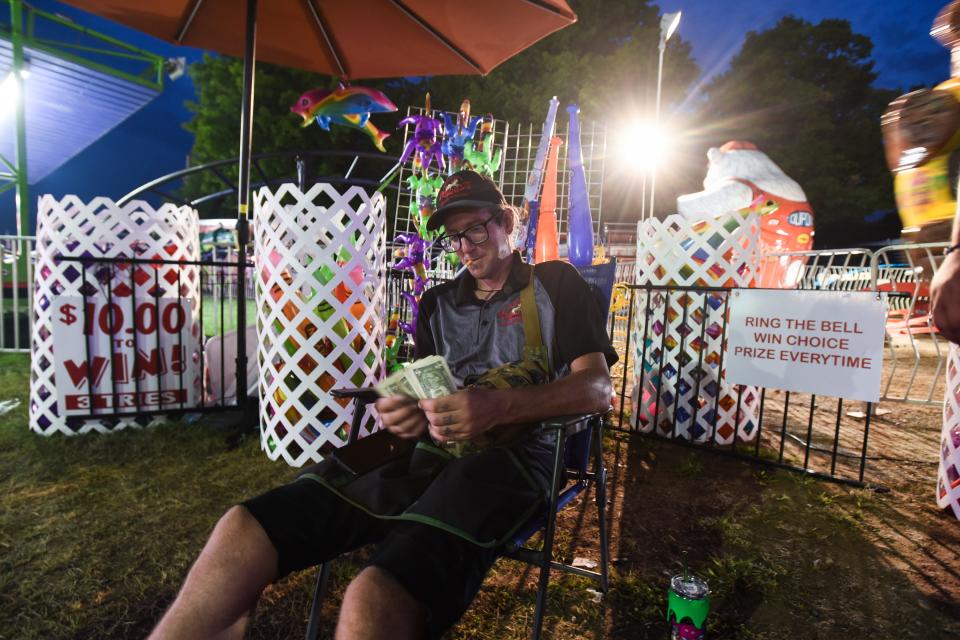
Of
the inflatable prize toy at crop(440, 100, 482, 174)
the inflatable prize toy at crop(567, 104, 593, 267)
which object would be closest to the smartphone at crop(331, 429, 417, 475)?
the inflatable prize toy at crop(567, 104, 593, 267)

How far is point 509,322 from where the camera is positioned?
6.69ft

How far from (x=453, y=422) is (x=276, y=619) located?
47.5 inches

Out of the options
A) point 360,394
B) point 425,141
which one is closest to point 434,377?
point 360,394

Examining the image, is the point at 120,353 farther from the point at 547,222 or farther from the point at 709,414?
the point at 709,414

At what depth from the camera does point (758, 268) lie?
165 inches

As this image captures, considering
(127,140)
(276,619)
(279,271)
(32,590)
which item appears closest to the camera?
(276,619)

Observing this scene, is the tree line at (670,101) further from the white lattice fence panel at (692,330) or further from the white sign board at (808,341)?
the white sign board at (808,341)

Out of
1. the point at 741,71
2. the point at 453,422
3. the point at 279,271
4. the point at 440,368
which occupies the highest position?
the point at 741,71

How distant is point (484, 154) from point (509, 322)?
2753mm

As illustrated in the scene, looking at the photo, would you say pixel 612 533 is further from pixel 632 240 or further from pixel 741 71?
pixel 741 71

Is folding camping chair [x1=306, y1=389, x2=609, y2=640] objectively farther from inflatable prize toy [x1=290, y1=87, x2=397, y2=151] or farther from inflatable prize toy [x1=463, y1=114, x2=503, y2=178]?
inflatable prize toy [x1=290, y1=87, x2=397, y2=151]

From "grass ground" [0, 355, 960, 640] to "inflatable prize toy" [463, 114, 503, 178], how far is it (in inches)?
109

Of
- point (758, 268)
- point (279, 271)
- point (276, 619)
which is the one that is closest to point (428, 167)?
point (279, 271)

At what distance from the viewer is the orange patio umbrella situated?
3387 millimetres
